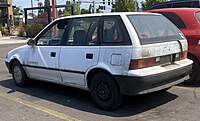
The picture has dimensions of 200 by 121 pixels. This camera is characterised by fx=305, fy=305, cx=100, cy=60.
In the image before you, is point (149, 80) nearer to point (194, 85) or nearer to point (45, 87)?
point (194, 85)

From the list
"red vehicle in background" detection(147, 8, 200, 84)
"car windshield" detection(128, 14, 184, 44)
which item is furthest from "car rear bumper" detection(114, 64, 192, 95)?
"red vehicle in background" detection(147, 8, 200, 84)

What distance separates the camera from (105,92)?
206 inches

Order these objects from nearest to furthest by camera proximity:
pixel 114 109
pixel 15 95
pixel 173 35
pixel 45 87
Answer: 1. pixel 114 109
2. pixel 173 35
3. pixel 15 95
4. pixel 45 87

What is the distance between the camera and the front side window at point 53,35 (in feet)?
20.1

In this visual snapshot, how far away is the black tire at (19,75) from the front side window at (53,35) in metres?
0.92

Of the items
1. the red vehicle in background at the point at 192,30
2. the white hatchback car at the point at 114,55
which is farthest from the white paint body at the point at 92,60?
the red vehicle in background at the point at 192,30

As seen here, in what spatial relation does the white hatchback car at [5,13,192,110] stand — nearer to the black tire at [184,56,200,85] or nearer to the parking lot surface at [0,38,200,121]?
the parking lot surface at [0,38,200,121]

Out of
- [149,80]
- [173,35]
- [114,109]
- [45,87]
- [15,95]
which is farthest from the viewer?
[45,87]

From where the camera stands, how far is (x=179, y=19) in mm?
6902

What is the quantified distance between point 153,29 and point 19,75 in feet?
11.6

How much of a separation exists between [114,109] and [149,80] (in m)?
0.84

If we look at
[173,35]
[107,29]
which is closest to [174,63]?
[173,35]

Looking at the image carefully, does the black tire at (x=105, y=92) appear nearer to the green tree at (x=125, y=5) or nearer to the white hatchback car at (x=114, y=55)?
the white hatchback car at (x=114, y=55)

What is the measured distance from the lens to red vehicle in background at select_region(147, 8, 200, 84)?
6.46 metres
